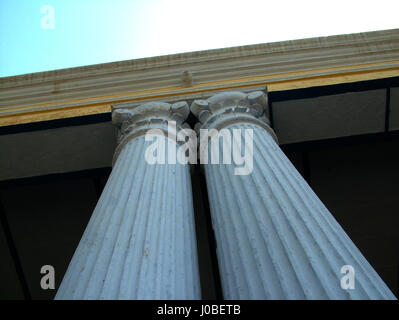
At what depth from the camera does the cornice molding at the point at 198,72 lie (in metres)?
8.65

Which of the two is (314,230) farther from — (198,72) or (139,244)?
(198,72)

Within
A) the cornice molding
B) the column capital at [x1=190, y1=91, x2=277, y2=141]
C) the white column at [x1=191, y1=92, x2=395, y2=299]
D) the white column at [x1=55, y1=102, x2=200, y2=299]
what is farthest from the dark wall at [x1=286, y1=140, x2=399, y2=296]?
the white column at [x1=55, y1=102, x2=200, y2=299]

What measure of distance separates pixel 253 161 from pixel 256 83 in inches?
136

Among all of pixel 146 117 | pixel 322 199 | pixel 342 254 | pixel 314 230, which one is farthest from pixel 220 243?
pixel 322 199

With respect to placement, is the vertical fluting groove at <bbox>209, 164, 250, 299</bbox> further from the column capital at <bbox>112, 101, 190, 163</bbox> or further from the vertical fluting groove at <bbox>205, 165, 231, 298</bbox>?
the column capital at <bbox>112, 101, 190, 163</bbox>

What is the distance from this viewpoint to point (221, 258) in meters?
4.25

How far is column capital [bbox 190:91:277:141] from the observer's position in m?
6.96

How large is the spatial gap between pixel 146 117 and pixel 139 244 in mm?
3621

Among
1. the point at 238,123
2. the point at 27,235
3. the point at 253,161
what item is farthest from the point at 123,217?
the point at 27,235

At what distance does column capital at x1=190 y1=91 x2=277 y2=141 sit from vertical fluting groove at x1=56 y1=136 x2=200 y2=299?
1.48 m

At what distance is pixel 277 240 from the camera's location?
3904 mm
